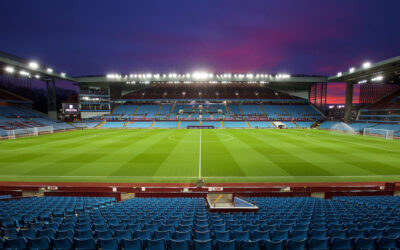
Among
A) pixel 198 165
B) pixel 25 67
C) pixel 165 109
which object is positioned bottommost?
pixel 198 165

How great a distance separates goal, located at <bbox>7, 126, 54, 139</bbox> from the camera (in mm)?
34812

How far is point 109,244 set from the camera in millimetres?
4527

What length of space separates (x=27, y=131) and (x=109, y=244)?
49.8 metres

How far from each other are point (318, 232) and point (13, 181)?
65.9 feet

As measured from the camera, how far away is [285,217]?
21.6 ft

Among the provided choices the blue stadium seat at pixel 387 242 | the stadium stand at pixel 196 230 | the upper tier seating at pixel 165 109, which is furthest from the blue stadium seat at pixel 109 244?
the upper tier seating at pixel 165 109

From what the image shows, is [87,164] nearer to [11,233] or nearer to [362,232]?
[11,233]

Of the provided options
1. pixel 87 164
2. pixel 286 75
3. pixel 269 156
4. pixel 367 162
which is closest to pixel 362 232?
pixel 269 156

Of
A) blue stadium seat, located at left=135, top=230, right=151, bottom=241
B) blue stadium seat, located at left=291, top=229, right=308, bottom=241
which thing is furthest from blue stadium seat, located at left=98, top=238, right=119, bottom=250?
blue stadium seat, located at left=291, top=229, right=308, bottom=241

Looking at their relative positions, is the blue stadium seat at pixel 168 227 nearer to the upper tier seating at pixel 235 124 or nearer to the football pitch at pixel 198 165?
the football pitch at pixel 198 165

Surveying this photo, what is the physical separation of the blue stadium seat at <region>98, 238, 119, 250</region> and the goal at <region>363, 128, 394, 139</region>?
48.7 metres

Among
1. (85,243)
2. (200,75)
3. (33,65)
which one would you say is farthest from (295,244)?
(33,65)

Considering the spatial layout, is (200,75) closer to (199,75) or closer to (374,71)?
(199,75)

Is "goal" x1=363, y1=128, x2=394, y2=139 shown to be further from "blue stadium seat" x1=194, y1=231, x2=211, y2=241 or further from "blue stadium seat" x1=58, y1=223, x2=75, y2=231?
"blue stadium seat" x1=58, y1=223, x2=75, y2=231
